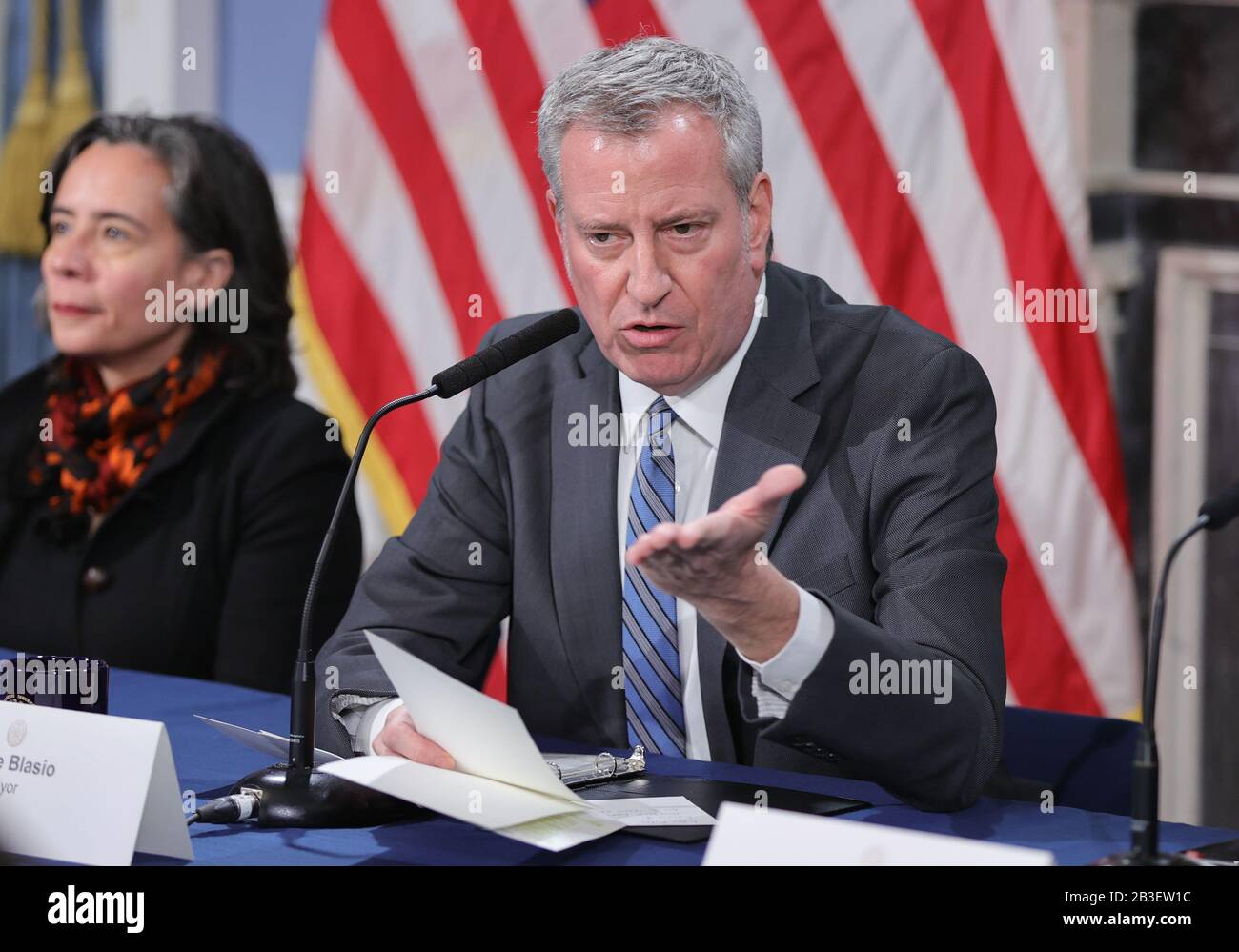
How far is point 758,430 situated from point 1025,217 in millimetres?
1269

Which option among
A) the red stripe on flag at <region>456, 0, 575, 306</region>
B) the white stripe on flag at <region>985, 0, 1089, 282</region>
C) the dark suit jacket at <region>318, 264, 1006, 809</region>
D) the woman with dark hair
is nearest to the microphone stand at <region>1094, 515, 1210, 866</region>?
the dark suit jacket at <region>318, 264, 1006, 809</region>

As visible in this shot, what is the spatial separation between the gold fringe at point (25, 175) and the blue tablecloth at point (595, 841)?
2.61 meters

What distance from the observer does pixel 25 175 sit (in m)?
3.83

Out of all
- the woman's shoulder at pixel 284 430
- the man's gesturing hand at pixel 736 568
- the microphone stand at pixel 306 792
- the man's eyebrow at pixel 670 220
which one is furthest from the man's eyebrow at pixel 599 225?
the woman's shoulder at pixel 284 430

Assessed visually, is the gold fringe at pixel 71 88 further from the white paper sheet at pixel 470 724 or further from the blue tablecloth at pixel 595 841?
the white paper sheet at pixel 470 724

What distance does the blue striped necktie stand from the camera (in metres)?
1.80

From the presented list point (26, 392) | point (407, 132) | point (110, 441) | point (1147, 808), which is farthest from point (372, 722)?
point (407, 132)

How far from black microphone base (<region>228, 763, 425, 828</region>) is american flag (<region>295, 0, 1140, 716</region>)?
5.68 feet

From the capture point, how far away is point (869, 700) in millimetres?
1365

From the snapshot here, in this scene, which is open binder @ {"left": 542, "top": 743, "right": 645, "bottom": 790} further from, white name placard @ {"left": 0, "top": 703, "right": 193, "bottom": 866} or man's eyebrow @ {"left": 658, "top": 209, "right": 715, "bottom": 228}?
man's eyebrow @ {"left": 658, "top": 209, "right": 715, "bottom": 228}

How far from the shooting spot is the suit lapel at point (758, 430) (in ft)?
5.76

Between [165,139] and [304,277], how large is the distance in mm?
701

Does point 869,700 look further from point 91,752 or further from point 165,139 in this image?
point 165,139

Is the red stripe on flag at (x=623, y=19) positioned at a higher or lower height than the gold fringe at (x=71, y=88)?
lower
